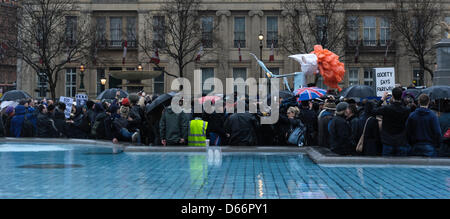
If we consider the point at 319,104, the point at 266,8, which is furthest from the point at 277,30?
the point at 319,104

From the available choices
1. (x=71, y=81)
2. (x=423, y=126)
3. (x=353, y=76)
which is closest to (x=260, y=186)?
(x=423, y=126)

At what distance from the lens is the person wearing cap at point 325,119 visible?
614 inches

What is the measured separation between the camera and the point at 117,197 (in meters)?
9.60

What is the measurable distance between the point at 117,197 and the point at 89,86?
5111cm

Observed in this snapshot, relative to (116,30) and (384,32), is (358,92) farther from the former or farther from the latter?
(116,30)

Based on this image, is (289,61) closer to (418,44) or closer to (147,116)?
(418,44)

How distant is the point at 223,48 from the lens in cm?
5891

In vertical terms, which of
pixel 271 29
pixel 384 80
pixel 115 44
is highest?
pixel 271 29

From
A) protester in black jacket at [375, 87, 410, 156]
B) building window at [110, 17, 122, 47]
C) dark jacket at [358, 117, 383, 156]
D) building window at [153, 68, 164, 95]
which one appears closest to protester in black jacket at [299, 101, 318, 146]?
dark jacket at [358, 117, 383, 156]

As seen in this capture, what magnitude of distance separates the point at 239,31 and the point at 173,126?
43.7m

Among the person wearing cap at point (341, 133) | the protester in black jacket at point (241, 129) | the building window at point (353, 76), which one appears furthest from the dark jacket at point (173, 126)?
the building window at point (353, 76)

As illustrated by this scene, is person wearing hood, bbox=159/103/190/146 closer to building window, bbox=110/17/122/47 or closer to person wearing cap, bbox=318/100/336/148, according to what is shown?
person wearing cap, bbox=318/100/336/148

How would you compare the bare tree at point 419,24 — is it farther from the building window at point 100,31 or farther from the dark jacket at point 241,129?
the dark jacket at point 241,129

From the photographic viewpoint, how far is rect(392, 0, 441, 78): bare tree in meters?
51.8
